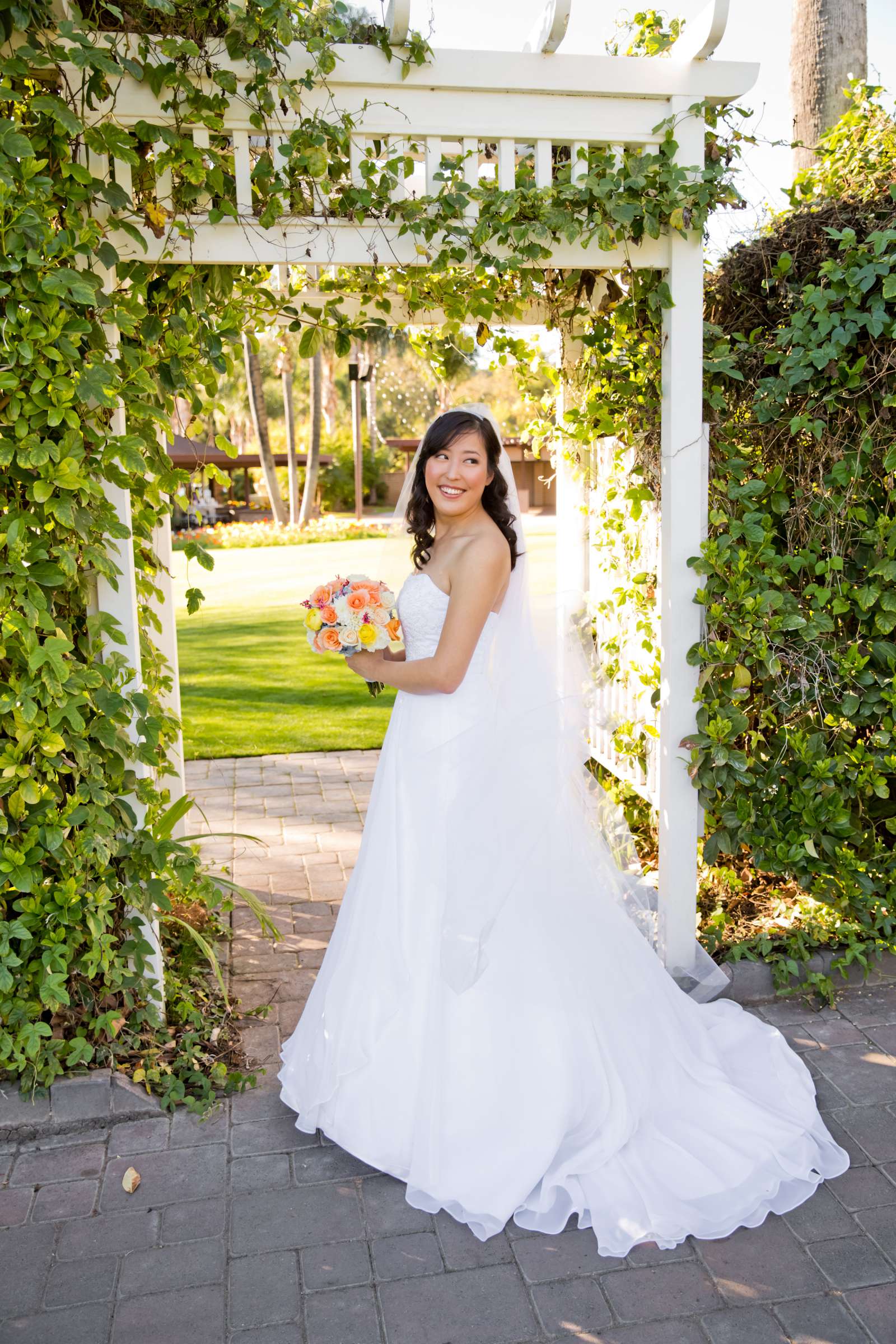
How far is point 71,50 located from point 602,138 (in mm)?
1545

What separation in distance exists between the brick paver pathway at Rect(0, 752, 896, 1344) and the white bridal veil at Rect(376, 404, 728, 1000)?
A: 2.15 ft

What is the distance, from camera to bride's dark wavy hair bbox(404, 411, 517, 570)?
2.96m

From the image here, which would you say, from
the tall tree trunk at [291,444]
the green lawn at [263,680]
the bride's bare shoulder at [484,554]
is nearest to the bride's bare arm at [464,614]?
the bride's bare shoulder at [484,554]

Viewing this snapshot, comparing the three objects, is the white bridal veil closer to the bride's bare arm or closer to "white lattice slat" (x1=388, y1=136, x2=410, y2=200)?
the bride's bare arm

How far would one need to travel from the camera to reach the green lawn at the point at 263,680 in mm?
7613

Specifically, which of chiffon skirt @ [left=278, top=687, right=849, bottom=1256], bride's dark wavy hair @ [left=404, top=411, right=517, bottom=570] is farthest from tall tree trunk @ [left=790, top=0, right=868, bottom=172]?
chiffon skirt @ [left=278, top=687, right=849, bottom=1256]

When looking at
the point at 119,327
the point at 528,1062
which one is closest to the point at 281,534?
the point at 119,327

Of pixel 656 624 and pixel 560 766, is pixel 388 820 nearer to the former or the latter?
pixel 560 766

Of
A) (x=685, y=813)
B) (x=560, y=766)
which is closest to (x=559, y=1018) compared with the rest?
(x=560, y=766)

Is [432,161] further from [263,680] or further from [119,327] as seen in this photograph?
[263,680]

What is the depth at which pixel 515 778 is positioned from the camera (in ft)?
9.59

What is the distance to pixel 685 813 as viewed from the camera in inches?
143

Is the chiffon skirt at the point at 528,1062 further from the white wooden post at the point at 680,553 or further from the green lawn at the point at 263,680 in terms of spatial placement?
the green lawn at the point at 263,680

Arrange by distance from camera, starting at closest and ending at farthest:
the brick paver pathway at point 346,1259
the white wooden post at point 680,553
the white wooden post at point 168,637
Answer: the brick paver pathway at point 346,1259 → the white wooden post at point 680,553 → the white wooden post at point 168,637
